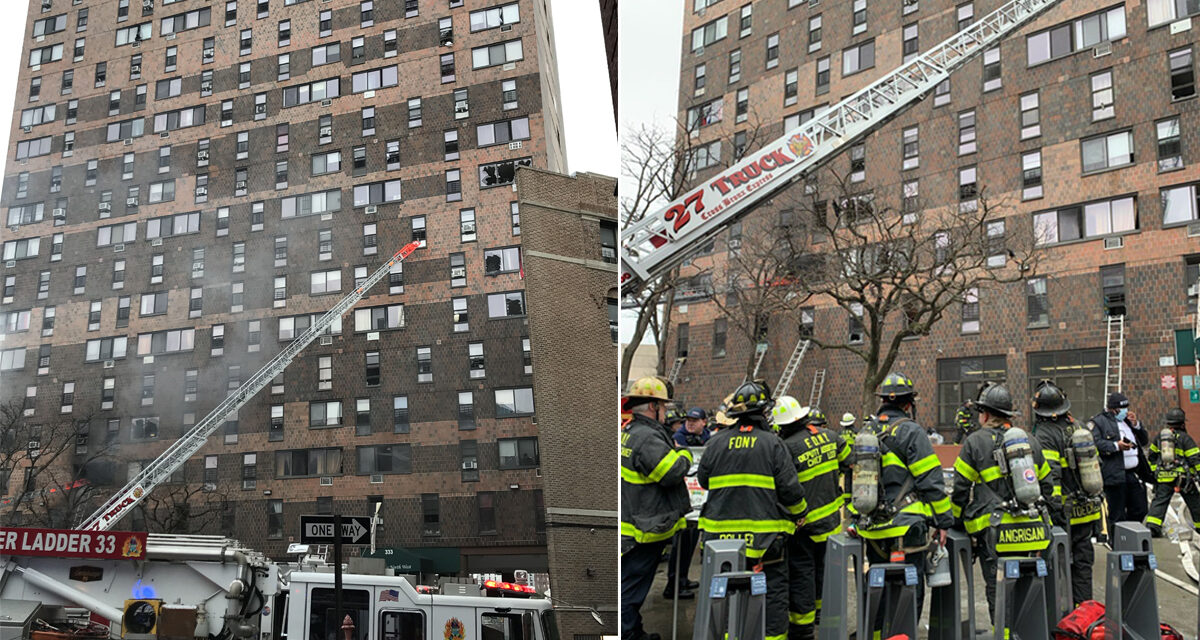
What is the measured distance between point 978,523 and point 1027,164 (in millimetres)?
14915

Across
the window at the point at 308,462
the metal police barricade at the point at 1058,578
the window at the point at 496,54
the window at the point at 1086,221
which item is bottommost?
the window at the point at 308,462

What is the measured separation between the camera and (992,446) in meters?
5.75

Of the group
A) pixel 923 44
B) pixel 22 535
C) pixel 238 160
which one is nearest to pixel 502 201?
pixel 238 160

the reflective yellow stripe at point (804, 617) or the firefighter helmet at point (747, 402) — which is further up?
the firefighter helmet at point (747, 402)

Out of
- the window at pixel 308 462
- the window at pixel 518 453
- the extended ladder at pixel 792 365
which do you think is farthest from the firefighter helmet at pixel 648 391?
the window at pixel 308 462

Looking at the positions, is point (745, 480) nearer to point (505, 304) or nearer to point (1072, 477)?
point (1072, 477)

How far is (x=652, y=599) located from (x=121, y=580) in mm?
8215

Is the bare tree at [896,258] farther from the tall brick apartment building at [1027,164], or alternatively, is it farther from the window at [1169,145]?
the window at [1169,145]

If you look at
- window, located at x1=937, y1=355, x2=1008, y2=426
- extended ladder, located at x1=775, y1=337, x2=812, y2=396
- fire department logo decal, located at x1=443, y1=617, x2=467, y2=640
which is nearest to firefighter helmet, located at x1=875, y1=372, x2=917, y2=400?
fire department logo decal, located at x1=443, y1=617, x2=467, y2=640

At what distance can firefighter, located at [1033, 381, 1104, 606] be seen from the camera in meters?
6.31

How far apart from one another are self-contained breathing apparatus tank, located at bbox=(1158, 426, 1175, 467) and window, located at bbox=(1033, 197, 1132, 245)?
357 inches

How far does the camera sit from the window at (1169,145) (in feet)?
54.6

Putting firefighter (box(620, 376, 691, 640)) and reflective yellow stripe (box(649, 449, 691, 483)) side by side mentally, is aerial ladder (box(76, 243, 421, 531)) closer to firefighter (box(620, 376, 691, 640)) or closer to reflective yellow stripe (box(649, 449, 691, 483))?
firefighter (box(620, 376, 691, 640))

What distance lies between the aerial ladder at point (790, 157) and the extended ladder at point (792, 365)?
3.37 m
